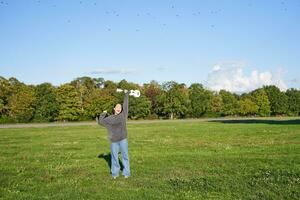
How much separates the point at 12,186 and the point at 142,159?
6982mm

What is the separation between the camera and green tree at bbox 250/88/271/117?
398 ft

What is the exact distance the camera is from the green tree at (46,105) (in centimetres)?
9397

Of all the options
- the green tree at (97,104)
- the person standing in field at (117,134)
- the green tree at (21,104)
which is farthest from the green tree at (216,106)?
the person standing in field at (117,134)

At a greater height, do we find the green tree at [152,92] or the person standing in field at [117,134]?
the green tree at [152,92]

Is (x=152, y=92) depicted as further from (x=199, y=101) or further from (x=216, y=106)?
(x=216, y=106)

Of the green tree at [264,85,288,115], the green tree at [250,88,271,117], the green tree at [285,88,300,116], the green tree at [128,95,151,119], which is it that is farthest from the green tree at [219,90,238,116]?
the green tree at [128,95,151,119]

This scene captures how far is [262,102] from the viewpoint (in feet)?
400

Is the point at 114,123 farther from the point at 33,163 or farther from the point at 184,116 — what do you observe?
the point at 184,116

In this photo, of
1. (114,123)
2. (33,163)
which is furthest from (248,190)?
(33,163)

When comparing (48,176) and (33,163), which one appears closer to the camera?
(48,176)

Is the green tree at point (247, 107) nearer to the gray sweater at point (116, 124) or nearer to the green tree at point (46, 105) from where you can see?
the green tree at point (46, 105)

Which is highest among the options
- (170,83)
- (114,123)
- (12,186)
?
(170,83)

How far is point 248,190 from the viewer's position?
11.8 metres

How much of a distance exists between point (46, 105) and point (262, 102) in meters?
60.4
